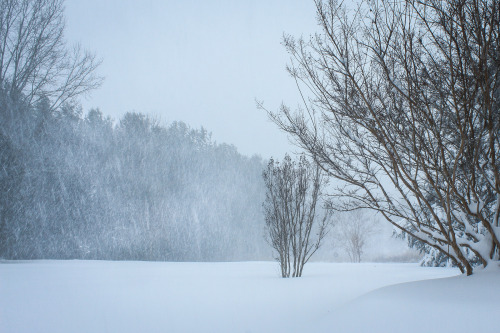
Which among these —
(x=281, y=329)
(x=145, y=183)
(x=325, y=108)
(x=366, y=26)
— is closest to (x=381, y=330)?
(x=281, y=329)

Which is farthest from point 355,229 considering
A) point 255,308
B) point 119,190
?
point 255,308

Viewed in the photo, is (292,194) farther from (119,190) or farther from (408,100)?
(119,190)

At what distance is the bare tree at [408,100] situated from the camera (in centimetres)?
236

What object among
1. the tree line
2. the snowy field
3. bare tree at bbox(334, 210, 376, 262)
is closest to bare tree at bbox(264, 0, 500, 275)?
the snowy field

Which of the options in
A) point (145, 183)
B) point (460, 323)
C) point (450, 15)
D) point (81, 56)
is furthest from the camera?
point (145, 183)

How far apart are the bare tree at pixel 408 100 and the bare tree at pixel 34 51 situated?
10660 mm

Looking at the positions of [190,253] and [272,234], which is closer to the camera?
[272,234]

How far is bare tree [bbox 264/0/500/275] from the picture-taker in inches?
93.0

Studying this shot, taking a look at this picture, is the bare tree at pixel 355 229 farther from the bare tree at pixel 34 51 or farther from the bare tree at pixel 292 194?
the bare tree at pixel 34 51

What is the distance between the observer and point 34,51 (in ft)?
33.7

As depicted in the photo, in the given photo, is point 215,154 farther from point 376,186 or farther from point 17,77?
point 376,186

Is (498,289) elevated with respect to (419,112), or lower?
lower

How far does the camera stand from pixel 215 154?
100ft

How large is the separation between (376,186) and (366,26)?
165cm
